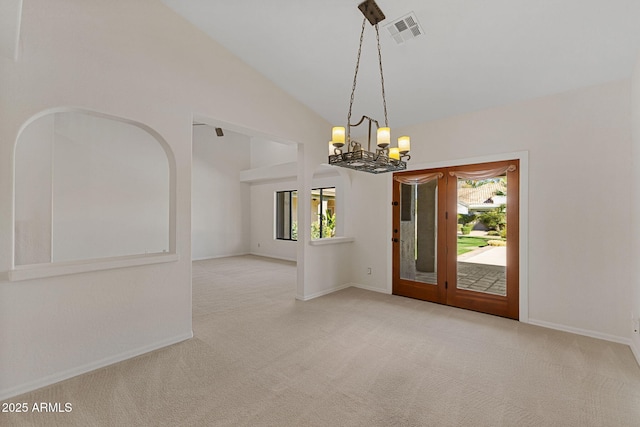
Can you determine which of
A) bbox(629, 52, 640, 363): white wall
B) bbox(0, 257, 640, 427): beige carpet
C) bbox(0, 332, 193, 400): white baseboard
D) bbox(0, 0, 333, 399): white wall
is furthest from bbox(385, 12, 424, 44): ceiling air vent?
bbox(0, 332, 193, 400): white baseboard

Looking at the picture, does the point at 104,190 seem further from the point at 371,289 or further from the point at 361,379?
the point at 361,379

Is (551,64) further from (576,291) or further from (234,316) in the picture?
(234,316)

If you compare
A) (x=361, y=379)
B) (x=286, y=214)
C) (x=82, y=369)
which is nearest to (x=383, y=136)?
(x=361, y=379)

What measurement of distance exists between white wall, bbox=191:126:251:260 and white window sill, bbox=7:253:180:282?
5794 mm

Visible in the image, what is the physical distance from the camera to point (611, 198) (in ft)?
10.4

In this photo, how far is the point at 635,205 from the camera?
9.61 feet

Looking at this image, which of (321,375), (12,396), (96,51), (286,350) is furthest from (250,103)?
(12,396)

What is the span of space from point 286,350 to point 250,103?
10.2 ft

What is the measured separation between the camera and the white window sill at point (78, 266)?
229cm

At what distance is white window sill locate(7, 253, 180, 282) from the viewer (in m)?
2.29

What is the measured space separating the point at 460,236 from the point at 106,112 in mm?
4628

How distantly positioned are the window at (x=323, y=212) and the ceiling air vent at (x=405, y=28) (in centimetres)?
547

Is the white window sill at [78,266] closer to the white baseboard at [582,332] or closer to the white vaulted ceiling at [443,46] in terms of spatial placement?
the white vaulted ceiling at [443,46]

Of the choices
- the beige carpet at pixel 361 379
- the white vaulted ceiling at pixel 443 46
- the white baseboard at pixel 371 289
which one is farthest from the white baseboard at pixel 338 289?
the white vaulted ceiling at pixel 443 46
